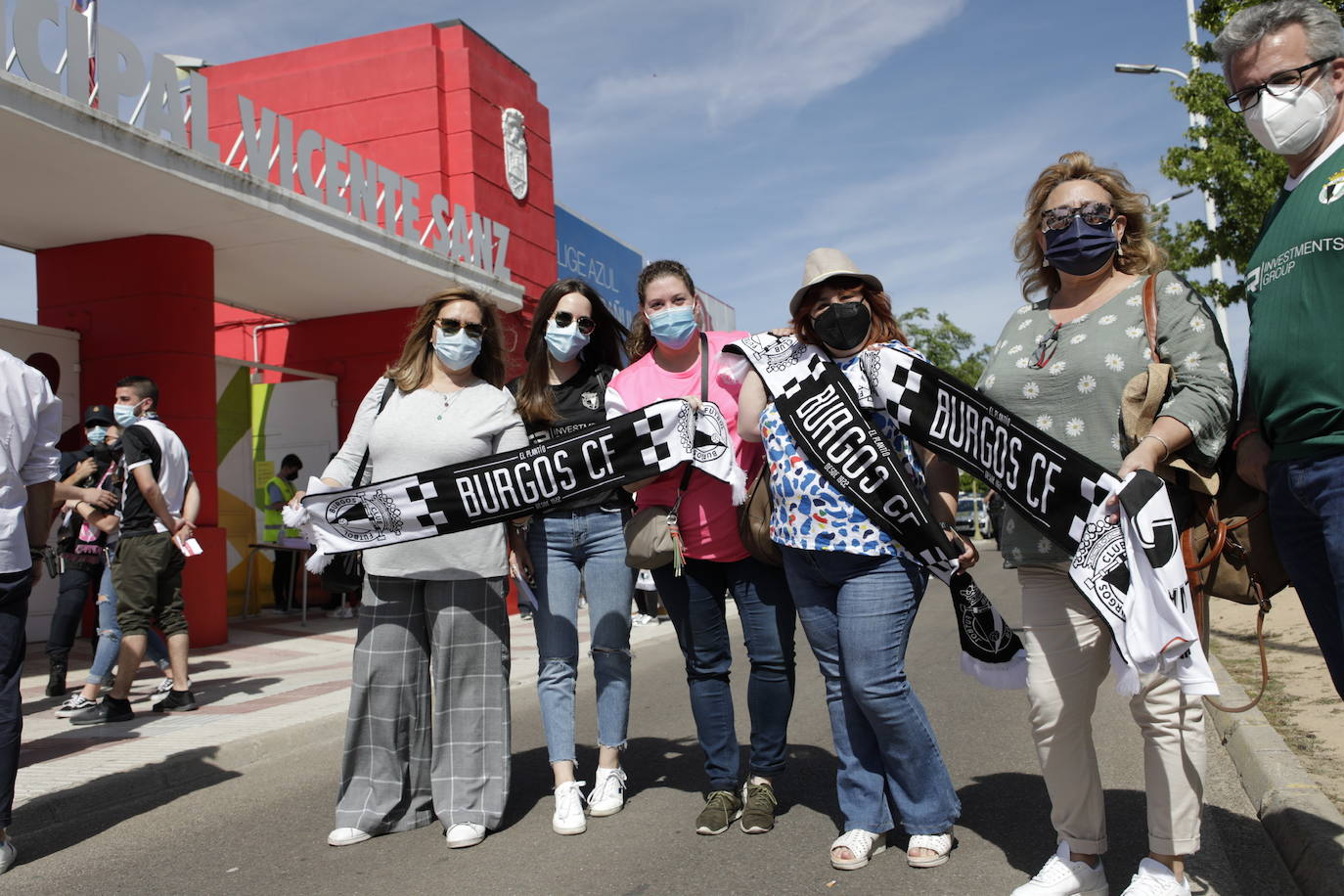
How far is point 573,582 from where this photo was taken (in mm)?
4598

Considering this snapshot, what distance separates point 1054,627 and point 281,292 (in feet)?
39.2

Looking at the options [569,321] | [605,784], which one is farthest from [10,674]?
[569,321]

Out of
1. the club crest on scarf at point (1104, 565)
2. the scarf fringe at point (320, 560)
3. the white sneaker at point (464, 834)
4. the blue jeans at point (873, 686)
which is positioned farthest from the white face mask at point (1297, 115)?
the scarf fringe at point (320, 560)

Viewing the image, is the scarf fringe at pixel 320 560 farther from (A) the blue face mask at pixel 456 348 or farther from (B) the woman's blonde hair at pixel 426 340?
(A) the blue face mask at pixel 456 348

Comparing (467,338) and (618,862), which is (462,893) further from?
(467,338)

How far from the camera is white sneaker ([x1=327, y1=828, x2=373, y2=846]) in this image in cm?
425

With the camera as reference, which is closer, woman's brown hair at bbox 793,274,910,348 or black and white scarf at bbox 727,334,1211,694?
black and white scarf at bbox 727,334,1211,694

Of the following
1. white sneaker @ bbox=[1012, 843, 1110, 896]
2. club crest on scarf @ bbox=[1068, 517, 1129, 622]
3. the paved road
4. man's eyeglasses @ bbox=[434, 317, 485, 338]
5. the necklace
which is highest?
man's eyeglasses @ bbox=[434, 317, 485, 338]

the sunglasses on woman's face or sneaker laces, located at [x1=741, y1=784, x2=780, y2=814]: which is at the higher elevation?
the sunglasses on woman's face

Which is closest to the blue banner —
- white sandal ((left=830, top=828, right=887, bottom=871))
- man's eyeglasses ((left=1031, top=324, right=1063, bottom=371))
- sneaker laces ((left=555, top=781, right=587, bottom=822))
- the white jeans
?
sneaker laces ((left=555, top=781, right=587, bottom=822))

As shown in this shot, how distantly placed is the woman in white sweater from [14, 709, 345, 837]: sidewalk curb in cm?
148

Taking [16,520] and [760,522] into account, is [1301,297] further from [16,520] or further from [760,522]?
[16,520]

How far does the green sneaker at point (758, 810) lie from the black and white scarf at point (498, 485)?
4.23ft

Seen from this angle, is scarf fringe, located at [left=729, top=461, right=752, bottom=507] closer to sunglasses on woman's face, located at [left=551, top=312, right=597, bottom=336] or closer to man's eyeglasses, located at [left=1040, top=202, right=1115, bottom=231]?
sunglasses on woman's face, located at [left=551, top=312, right=597, bottom=336]
